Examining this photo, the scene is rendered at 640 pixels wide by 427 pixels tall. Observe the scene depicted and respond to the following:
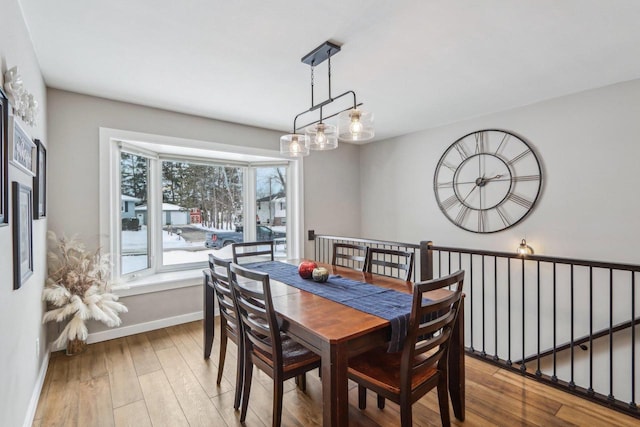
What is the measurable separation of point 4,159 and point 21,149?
401mm

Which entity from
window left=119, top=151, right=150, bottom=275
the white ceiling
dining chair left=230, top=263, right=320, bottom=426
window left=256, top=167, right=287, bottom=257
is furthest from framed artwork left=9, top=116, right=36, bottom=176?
window left=256, top=167, right=287, bottom=257

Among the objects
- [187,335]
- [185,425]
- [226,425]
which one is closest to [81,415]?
[185,425]

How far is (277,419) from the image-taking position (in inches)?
66.8

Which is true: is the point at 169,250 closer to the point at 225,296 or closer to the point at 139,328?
the point at 139,328

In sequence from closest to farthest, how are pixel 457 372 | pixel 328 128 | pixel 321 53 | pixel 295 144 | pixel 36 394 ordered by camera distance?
pixel 457 372, pixel 36 394, pixel 321 53, pixel 328 128, pixel 295 144

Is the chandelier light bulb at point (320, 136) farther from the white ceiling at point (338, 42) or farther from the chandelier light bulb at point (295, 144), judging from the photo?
the white ceiling at point (338, 42)

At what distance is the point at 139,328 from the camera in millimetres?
3303

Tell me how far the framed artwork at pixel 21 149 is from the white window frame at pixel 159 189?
108 centimetres

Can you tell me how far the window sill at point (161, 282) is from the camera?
10.7 ft

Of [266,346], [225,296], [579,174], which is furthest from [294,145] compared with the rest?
[579,174]

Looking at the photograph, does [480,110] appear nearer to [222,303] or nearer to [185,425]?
[222,303]

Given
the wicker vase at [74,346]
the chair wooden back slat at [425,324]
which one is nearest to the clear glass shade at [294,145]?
the chair wooden back slat at [425,324]

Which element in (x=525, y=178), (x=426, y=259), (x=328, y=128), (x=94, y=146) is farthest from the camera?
(x=525, y=178)

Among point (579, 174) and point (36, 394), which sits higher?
point (579, 174)
